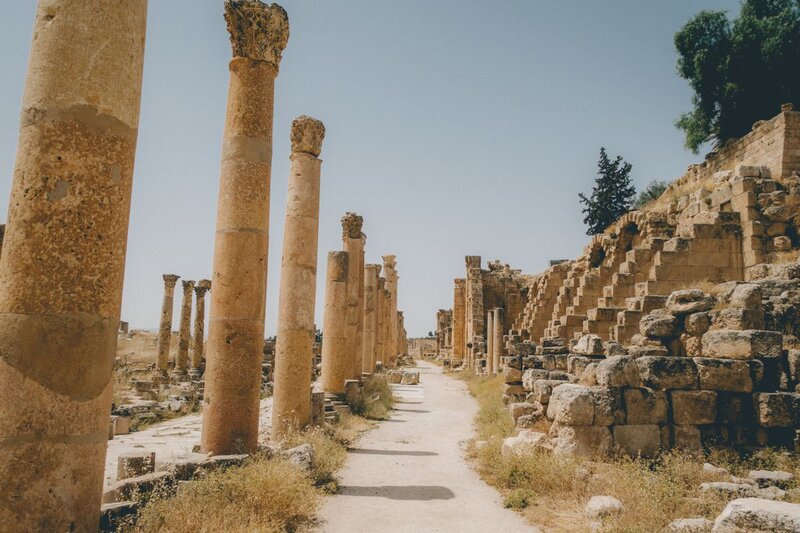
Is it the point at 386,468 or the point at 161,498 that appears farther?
the point at 386,468

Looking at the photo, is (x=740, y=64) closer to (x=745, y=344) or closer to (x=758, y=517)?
(x=745, y=344)

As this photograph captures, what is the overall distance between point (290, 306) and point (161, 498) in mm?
5039

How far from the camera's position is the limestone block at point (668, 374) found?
7.64m

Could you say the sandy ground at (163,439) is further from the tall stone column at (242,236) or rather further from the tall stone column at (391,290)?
the tall stone column at (391,290)

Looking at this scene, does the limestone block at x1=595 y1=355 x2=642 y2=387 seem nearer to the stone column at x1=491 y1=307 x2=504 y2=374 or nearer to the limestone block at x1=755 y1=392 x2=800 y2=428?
the limestone block at x1=755 y1=392 x2=800 y2=428

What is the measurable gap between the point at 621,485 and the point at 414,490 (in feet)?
9.24

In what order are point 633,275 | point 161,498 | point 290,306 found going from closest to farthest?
point 161,498 → point 290,306 → point 633,275

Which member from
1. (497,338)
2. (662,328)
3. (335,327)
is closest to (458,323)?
(497,338)

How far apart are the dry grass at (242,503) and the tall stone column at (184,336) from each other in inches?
808

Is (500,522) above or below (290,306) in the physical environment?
below

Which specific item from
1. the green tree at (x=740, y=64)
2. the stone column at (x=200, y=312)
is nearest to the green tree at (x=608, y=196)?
the green tree at (x=740, y=64)

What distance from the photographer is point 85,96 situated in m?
3.90

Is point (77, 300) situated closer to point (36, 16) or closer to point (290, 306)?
point (36, 16)

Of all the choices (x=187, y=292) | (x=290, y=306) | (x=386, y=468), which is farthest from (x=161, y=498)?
(x=187, y=292)
